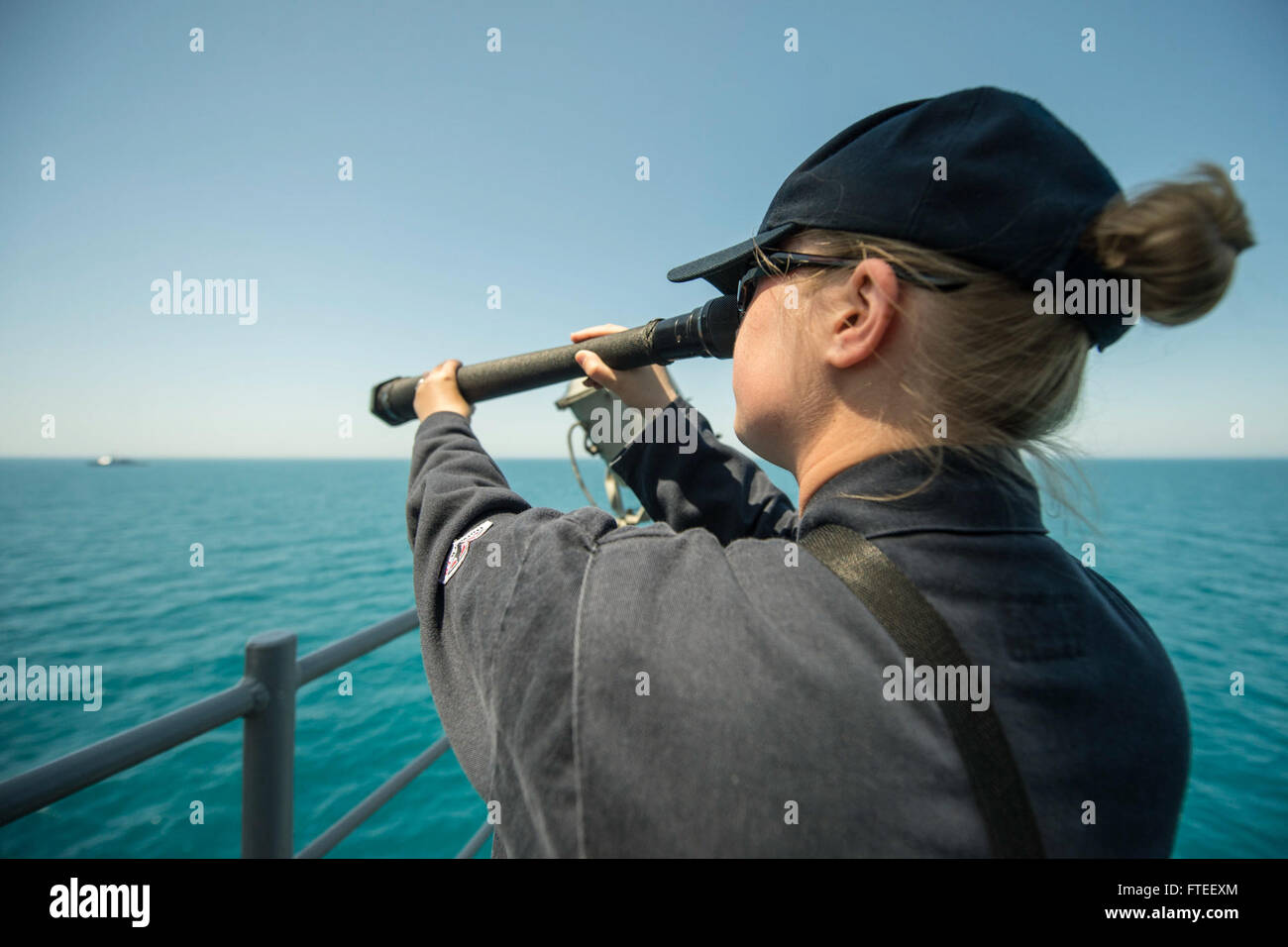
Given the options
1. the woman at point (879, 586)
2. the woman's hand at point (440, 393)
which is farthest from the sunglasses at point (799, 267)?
the woman's hand at point (440, 393)

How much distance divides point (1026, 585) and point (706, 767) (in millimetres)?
477

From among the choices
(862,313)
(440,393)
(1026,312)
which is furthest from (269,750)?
(1026,312)

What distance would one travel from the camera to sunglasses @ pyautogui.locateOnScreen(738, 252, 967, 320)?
0.87m

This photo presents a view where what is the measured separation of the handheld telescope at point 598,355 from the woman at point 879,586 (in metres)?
0.24

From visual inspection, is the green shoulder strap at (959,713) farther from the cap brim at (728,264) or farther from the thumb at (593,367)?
the thumb at (593,367)

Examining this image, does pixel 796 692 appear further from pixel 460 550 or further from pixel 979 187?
pixel 979 187

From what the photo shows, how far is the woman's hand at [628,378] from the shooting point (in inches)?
65.9

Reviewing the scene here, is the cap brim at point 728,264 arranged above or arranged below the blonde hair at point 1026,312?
above

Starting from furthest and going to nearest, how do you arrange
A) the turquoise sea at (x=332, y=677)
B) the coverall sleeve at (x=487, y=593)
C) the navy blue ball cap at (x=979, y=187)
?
1. the turquoise sea at (x=332, y=677)
2. the navy blue ball cap at (x=979, y=187)
3. the coverall sleeve at (x=487, y=593)

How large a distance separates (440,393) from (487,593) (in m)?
0.97

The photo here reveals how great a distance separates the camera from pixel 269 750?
1521mm

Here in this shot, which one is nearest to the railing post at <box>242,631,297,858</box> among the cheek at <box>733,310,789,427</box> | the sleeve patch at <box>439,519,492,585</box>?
the sleeve patch at <box>439,519,492,585</box>

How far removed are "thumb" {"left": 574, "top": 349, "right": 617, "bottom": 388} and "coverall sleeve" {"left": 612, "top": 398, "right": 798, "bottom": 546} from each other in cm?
21
